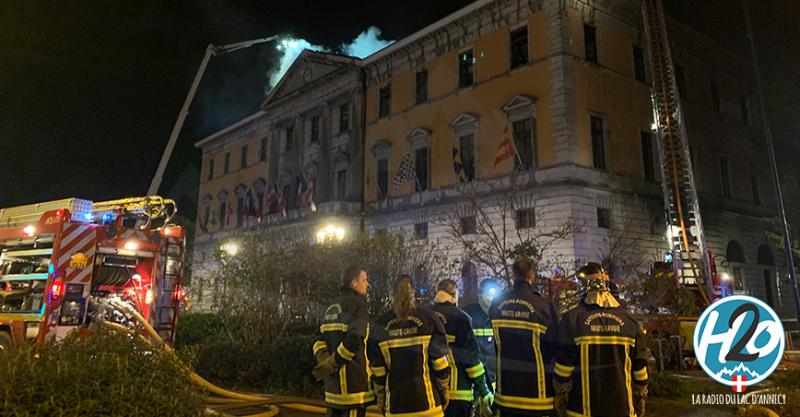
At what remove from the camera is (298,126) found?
38.0m

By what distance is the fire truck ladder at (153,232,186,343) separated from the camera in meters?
9.98

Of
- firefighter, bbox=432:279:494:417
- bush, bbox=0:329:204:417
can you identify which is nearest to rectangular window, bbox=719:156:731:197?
firefighter, bbox=432:279:494:417

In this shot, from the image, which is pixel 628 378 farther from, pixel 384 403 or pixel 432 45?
pixel 432 45

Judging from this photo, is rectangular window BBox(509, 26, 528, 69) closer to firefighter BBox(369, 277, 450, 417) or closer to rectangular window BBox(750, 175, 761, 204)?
rectangular window BBox(750, 175, 761, 204)

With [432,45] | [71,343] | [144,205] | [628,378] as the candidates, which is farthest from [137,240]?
[432,45]

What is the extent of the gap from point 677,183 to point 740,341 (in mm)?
15427

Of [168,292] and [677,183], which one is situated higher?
[677,183]

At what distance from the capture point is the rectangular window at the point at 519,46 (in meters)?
24.8

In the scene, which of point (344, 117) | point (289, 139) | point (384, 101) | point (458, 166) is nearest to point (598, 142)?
point (458, 166)

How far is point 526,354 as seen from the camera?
4406mm

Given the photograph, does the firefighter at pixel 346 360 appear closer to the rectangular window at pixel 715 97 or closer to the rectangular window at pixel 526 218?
the rectangular window at pixel 526 218

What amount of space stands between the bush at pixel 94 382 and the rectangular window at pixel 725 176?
3077 centimetres

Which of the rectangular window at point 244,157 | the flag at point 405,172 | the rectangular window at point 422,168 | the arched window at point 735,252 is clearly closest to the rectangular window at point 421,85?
the rectangular window at point 422,168

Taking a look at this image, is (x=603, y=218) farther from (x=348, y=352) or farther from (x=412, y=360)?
(x=412, y=360)
